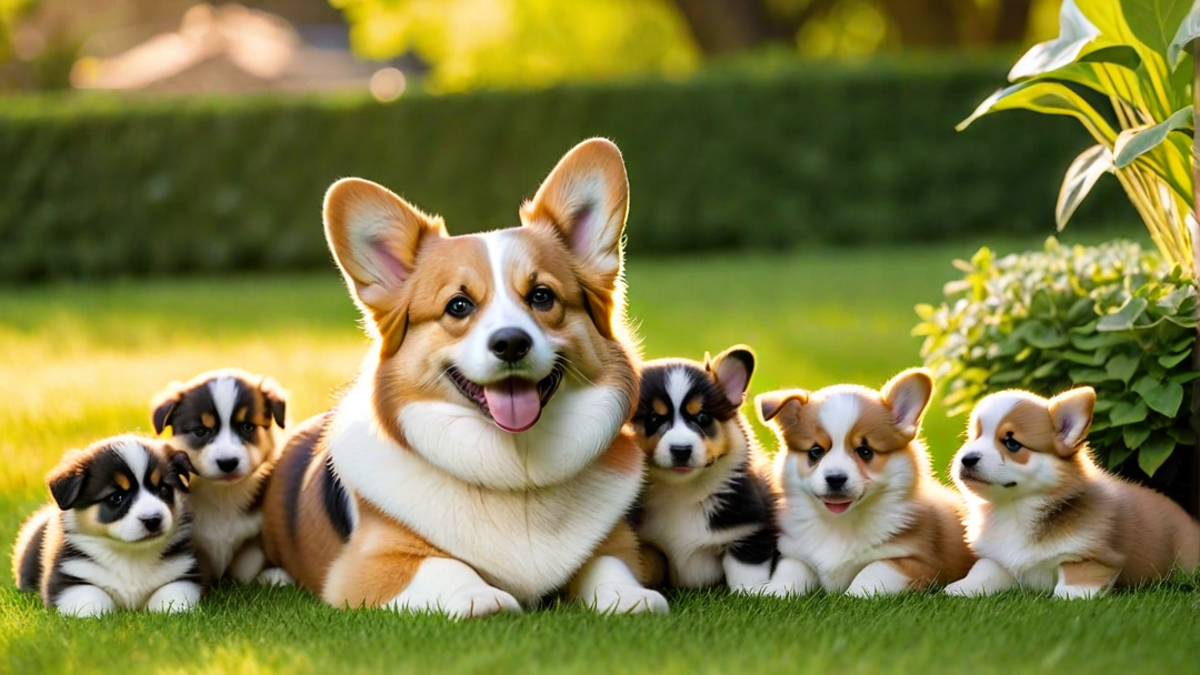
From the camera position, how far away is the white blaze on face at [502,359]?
4.03 metres

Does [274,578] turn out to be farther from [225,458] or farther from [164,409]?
[164,409]

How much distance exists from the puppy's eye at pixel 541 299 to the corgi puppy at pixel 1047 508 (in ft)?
4.63

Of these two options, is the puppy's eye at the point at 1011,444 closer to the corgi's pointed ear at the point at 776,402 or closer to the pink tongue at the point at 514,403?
the corgi's pointed ear at the point at 776,402

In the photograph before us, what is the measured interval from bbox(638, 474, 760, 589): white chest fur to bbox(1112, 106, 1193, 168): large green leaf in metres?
1.68

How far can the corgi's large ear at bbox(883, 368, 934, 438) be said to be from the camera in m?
4.66

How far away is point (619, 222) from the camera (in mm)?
4508

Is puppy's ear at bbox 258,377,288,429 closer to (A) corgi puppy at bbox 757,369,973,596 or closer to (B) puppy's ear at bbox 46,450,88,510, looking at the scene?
Result: (B) puppy's ear at bbox 46,450,88,510

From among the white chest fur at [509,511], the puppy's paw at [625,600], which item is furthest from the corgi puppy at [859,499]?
the white chest fur at [509,511]

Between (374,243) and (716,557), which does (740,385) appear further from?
(374,243)

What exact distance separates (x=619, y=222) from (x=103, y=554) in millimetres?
1997

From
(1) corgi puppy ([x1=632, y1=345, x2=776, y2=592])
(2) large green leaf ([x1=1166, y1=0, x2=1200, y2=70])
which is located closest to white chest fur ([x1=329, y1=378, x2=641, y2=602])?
(1) corgi puppy ([x1=632, y1=345, x2=776, y2=592])

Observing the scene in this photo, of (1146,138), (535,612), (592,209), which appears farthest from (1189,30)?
(535,612)

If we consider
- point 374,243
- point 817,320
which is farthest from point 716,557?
point 817,320

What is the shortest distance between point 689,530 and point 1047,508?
1.15 m
